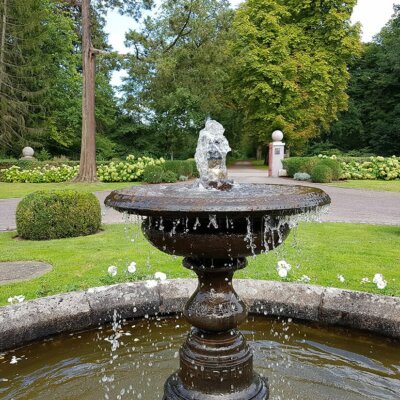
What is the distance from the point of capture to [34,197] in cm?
834

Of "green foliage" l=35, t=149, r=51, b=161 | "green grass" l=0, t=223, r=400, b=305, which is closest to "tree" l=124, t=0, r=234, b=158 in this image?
"green foliage" l=35, t=149, r=51, b=161

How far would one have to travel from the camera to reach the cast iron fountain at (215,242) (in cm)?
225

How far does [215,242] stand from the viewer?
8.05ft

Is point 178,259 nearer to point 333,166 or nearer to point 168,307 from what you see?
point 168,307

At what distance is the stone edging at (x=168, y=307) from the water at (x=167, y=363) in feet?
0.31

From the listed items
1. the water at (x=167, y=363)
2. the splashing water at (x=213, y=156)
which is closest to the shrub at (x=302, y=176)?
the water at (x=167, y=363)

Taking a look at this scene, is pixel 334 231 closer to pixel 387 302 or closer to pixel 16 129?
pixel 387 302

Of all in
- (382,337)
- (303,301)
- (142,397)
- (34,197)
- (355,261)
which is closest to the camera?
(142,397)

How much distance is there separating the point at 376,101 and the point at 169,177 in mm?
24310

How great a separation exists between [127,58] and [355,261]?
1635 centimetres

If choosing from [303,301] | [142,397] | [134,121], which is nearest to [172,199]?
[142,397]

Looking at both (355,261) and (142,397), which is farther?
(355,261)

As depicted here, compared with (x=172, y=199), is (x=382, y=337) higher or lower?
lower

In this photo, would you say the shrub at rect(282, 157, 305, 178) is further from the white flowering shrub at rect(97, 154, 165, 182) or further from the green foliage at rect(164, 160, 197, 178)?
the white flowering shrub at rect(97, 154, 165, 182)
